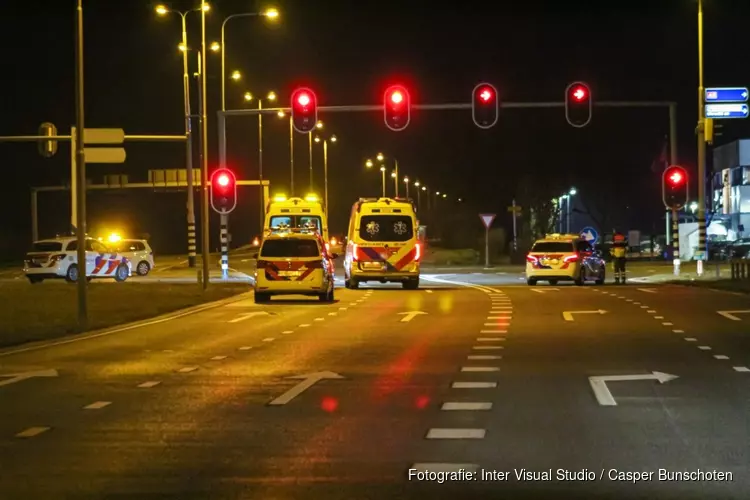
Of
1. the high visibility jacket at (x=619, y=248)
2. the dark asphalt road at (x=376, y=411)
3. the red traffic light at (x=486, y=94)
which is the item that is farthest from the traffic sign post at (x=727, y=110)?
the dark asphalt road at (x=376, y=411)

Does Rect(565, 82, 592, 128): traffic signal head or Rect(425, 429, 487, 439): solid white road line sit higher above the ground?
Rect(565, 82, 592, 128): traffic signal head

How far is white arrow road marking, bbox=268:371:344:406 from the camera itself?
1227 centimetres

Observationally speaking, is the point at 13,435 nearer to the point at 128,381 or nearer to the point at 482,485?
the point at 128,381

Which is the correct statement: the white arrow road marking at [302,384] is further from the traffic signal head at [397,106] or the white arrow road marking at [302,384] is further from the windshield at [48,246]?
the windshield at [48,246]

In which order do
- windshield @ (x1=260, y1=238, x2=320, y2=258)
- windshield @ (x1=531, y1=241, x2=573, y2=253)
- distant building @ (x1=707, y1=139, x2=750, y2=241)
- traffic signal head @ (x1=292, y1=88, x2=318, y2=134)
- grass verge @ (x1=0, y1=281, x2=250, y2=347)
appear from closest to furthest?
1. grass verge @ (x1=0, y1=281, x2=250, y2=347)
2. windshield @ (x1=260, y1=238, x2=320, y2=258)
3. traffic signal head @ (x1=292, y1=88, x2=318, y2=134)
4. windshield @ (x1=531, y1=241, x2=573, y2=253)
5. distant building @ (x1=707, y1=139, x2=750, y2=241)

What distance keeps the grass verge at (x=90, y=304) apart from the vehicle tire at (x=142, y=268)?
9504mm

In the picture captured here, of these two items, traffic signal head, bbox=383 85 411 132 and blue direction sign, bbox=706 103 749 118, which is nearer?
traffic signal head, bbox=383 85 411 132

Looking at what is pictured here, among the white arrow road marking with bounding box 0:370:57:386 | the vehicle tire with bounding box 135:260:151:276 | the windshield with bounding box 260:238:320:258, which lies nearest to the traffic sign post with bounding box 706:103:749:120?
the windshield with bounding box 260:238:320:258

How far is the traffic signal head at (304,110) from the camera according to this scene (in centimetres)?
3300

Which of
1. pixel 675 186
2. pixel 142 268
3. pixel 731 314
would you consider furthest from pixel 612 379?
pixel 142 268

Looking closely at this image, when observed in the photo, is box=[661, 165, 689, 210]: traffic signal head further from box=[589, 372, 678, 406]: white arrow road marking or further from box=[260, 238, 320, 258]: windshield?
box=[589, 372, 678, 406]: white arrow road marking

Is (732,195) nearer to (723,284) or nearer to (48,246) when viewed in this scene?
(723,284)

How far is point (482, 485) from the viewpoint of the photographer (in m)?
8.08

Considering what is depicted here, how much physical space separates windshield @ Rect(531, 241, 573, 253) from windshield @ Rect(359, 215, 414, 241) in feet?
16.7
